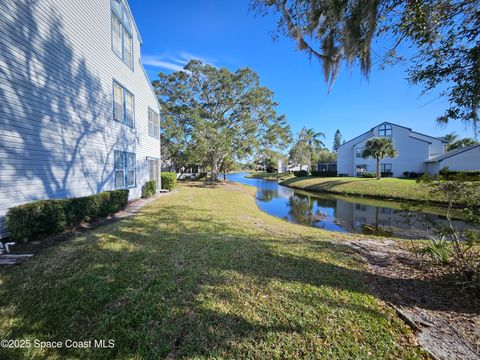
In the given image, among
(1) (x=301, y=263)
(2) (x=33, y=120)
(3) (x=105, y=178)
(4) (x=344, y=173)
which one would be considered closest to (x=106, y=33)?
(2) (x=33, y=120)

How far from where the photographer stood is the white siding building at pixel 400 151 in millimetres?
27578

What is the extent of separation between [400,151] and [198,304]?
116ft

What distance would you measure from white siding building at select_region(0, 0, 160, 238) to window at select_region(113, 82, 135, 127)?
0.05 metres

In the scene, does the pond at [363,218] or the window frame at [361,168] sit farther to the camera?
the window frame at [361,168]

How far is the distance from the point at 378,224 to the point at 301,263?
29.1 ft

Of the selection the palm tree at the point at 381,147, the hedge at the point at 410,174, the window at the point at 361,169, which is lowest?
the hedge at the point at 410,174

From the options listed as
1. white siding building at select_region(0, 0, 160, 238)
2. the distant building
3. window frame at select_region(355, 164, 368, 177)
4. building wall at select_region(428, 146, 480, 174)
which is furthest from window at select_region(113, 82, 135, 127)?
the distant building

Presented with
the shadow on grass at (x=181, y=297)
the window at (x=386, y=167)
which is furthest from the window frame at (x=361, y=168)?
the shadow on grass at (x=181, y=297)

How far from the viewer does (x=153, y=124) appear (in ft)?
43.2

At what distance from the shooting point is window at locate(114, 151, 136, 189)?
8984mm

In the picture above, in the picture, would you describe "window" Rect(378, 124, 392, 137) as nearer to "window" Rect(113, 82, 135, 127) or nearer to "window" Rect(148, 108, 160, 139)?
"window" Rect(148, 108, 160, 139)

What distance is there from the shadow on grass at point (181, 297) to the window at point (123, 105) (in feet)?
21.0

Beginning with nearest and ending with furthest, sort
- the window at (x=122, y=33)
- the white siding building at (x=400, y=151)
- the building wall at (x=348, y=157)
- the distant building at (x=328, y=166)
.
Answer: the window at (x=122, y=33)
the white siding building at (x=400, y=151)
the building wall at (x=348, y=157)
the distant building at (x=328, y=166)

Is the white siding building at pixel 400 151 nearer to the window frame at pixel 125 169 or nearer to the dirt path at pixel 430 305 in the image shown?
the dirt path at pixel 430 305
